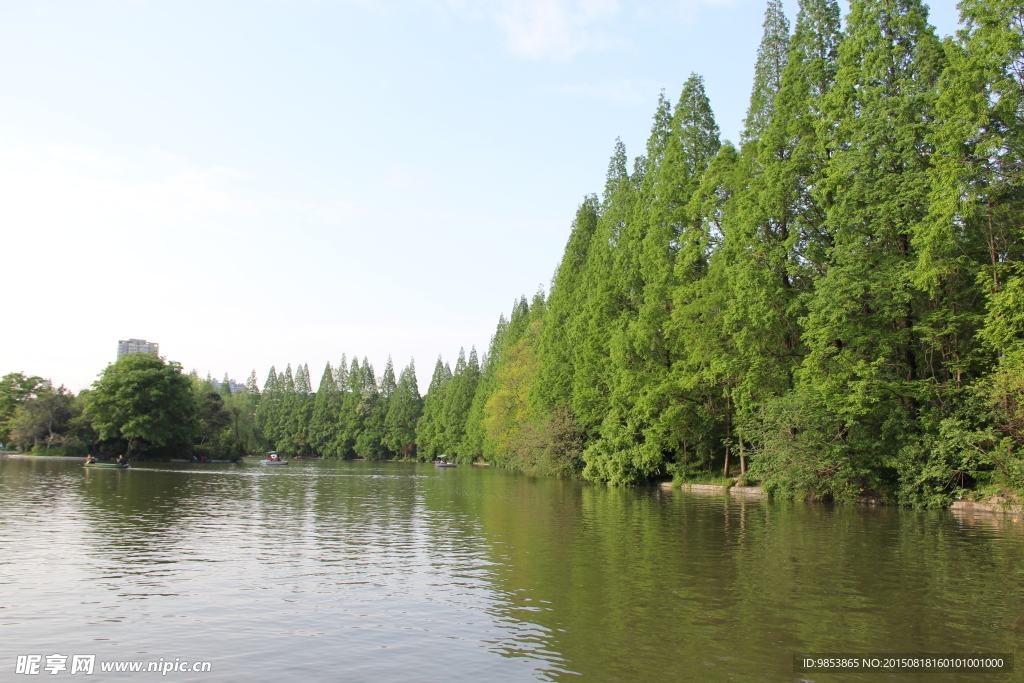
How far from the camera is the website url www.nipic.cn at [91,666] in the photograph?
8.38 meters

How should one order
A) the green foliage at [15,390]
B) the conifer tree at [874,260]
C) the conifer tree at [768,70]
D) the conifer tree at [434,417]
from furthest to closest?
the conifer tree at [434,417] → the green foliage at [15,390] → the conifer tree at [768,70] → the conifer tree at [874,260]

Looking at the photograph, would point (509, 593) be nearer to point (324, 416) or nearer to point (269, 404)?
point (324, 416)

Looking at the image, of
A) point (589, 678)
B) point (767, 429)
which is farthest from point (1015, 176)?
point (589, 678)

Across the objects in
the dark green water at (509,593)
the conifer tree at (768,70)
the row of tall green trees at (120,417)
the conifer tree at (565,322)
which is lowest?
the dark green water at (509,593)

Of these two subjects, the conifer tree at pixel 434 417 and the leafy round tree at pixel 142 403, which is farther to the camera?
the conifer tree at pixel 434 417

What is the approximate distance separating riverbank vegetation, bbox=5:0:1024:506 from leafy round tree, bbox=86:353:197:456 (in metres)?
49.4

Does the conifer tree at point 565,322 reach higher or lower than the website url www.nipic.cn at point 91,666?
higher

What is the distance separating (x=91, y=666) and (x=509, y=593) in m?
6.29

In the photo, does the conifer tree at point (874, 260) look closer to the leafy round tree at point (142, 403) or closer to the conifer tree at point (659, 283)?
the conifer tree at point (659, 283)

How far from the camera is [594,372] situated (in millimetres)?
47344

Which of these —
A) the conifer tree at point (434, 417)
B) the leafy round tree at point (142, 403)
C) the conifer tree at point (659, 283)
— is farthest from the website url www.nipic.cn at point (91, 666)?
the conifer tree at point (434, 417)

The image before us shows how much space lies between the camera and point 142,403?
242ft

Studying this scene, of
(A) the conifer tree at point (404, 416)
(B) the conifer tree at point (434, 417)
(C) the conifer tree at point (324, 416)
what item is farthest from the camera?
(C) the conifer tree at point (324, 416)

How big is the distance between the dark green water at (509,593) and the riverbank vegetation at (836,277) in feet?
13.8
